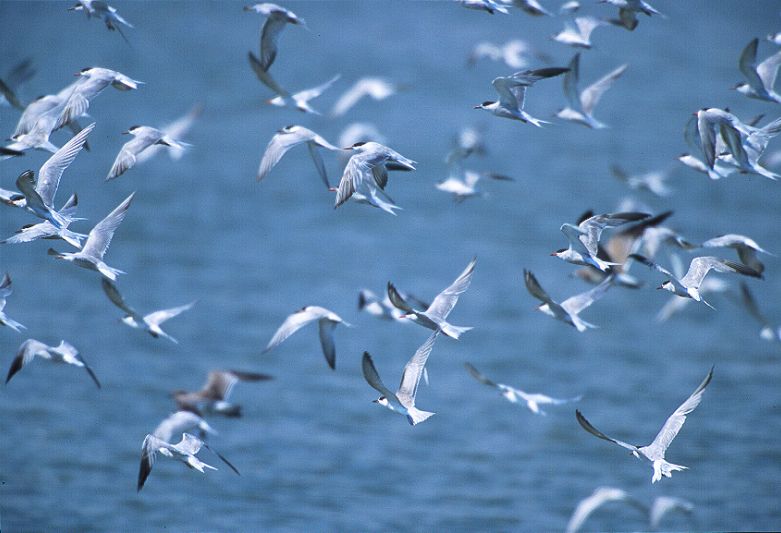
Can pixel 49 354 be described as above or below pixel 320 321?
above

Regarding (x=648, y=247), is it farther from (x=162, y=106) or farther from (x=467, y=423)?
(x=162, y=106)

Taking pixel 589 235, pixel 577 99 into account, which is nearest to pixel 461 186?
pixel 577 99

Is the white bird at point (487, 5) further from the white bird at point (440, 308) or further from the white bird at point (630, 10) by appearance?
the white bird at point (440, 308)

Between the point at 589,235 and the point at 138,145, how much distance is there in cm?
402

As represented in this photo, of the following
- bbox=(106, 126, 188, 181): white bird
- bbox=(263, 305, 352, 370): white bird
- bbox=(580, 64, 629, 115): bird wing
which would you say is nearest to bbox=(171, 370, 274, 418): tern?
bbox=(263, 305, 352, 370): white bird

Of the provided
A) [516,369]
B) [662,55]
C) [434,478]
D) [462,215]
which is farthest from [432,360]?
[662,55]

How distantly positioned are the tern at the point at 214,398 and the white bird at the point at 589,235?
4726 millimetres

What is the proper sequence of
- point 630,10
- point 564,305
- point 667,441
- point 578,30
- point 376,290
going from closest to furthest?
point 667,441, point 630,10, point 564,305, point 578,30, point 376,290

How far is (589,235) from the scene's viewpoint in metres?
10.0

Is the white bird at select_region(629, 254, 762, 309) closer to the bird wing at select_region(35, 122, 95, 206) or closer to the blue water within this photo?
the bird wing at select_region(35, 122, 95, 206)

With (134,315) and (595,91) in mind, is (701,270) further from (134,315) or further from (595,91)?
(134,315)

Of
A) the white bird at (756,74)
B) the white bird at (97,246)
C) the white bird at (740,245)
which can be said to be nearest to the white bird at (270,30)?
the white bird at (97,246)

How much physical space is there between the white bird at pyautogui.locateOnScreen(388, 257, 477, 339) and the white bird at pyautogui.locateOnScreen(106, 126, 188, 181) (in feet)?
7.71

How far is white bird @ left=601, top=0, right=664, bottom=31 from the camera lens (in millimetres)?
10672
